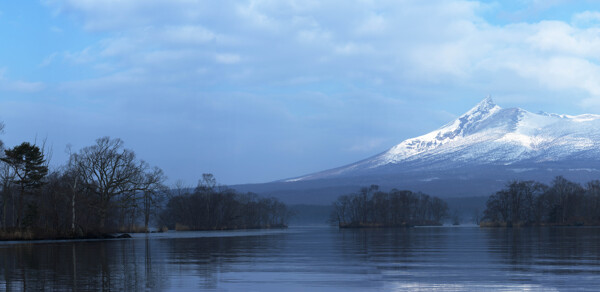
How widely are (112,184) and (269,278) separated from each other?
61482mm

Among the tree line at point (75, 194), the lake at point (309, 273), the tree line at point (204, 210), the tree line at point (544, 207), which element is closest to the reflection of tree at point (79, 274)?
the lake at point (309, 273)

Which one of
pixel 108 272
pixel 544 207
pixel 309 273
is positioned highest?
pixel 108 272

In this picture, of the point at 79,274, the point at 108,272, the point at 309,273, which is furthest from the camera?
the point at 108,272

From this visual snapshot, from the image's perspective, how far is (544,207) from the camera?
131625 millimetres

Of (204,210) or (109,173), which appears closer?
(109,173)

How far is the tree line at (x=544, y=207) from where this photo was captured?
12825cm

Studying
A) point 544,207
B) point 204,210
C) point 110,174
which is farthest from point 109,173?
point 544,207

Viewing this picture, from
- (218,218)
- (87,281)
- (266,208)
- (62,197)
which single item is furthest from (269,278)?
(266,208)

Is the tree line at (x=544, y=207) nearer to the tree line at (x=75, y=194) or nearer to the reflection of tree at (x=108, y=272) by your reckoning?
the tree line at (x=75, y=194)

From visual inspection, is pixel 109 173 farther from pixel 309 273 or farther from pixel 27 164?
pixel 309 273

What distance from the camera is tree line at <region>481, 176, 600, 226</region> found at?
421 feet

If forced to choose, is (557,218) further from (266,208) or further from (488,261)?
(488,261)

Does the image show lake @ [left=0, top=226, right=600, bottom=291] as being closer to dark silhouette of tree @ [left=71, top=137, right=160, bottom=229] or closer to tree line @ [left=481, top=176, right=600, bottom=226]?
dark silhouette of tree @ [left=71, top=137, right=160, bottom=229]

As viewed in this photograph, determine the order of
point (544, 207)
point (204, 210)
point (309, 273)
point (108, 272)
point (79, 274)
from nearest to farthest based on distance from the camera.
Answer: point (79, 274)
point (309, 273)
point (108, 272)
point (204, 210)
point (544, 207)
